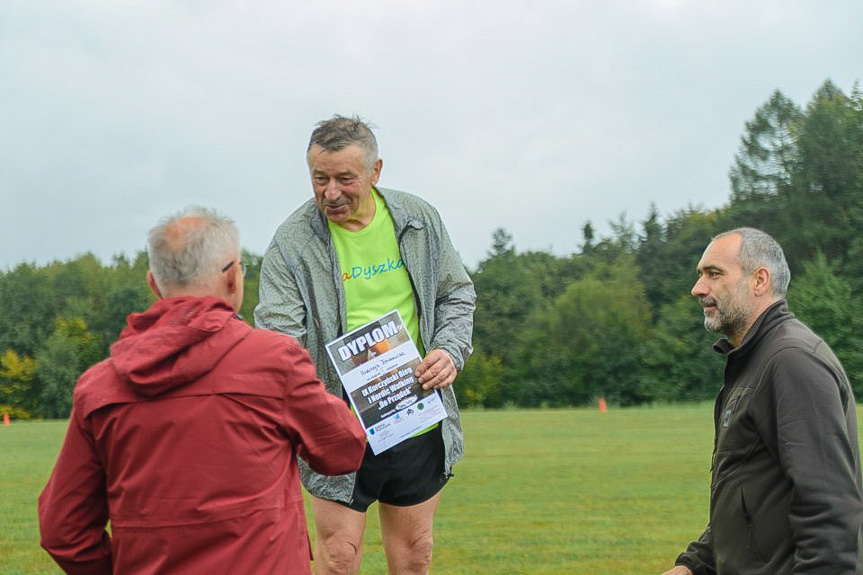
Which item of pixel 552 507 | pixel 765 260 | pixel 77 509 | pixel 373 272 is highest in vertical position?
pixel 373 272

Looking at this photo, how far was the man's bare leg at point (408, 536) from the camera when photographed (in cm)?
495

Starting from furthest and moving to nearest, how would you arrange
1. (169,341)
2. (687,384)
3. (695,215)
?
(695,215)
(687,384)
(169,341)

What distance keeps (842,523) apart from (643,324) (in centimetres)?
7490

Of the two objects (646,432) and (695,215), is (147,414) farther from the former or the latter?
(695,215)

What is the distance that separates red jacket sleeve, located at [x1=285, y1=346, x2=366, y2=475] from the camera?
124 inches

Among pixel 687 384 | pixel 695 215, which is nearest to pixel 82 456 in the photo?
pixel 687 384

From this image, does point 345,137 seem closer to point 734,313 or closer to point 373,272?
point 373,272

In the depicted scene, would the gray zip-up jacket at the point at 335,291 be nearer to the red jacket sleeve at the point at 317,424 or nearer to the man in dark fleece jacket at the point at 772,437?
the man in dark fleece jacket at the point at 772,437

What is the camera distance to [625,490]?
15.2m

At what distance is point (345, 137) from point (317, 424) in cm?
178

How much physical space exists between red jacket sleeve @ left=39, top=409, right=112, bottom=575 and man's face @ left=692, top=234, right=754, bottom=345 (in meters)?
2.39

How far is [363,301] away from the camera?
4910 mm

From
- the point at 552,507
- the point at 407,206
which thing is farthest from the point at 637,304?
the point at 407,206

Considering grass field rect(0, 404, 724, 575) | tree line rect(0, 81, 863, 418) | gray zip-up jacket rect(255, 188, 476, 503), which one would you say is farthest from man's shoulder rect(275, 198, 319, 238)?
tree line rect(0, 81, 863, 418)
